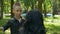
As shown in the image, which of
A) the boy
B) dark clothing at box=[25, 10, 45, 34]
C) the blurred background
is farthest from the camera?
the blurred background

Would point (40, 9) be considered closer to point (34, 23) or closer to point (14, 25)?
point (14, 25)

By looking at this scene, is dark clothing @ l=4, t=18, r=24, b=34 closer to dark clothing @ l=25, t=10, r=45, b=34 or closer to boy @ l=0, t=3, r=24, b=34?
boy @ l=0, t=3, r=24, b=34

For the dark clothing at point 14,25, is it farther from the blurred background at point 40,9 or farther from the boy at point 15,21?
the blurred background at point 40,9

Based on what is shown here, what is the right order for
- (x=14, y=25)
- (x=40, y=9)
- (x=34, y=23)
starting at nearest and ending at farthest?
(x=34, y=23), (x=14, y=25), (x=40, y=9)

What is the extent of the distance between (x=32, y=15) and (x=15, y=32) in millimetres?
978

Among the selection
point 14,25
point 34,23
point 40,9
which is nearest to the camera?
point 34,23

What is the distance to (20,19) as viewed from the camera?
3.70 metres

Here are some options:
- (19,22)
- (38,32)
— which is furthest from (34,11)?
(19,22)

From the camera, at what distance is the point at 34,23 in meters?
2.83

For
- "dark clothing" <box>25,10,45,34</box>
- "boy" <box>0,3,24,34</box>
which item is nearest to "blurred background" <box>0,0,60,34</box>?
"boy" <box>0,3,24,34</box>

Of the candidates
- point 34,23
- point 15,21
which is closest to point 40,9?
point 15,21

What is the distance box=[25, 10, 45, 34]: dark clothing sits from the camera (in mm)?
2816

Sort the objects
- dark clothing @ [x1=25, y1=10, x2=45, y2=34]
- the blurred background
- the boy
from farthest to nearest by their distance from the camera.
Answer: the blurred background → the boy → dark clothing @ [x1=25, y1=10, x2=45, y2=34]

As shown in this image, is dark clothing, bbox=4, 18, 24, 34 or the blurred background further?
the blurred background
